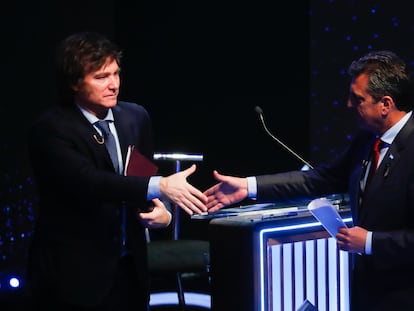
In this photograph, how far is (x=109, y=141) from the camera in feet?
10.4

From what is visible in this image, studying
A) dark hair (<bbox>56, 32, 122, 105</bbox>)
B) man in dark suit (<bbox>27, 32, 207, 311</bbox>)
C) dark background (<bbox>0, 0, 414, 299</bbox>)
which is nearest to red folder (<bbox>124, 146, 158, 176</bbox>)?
man in dark suit (<bbox>27, 32, 207, 311</bbox>)

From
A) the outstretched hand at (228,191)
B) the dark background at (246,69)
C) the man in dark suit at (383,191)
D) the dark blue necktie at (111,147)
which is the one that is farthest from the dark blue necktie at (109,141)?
the dark background at (246,69)

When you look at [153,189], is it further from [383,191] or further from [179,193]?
[383,191]

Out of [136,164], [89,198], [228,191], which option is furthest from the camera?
[228,191]

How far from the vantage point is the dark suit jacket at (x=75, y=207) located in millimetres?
3006

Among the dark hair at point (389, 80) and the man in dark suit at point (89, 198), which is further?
the dark hair at point (389, 80)

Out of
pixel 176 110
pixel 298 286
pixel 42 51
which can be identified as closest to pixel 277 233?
pixel 298 286

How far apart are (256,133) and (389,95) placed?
3.01m

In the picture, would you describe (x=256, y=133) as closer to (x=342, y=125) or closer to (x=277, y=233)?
(x=342, y=125)

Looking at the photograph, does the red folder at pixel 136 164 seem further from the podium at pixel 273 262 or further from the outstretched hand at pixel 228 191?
the podium at pixel 273 262

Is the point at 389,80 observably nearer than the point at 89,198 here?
No

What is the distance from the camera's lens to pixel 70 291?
3002mm

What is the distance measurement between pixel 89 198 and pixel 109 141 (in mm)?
259

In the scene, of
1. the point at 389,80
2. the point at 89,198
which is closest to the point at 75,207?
the point at 89,198
